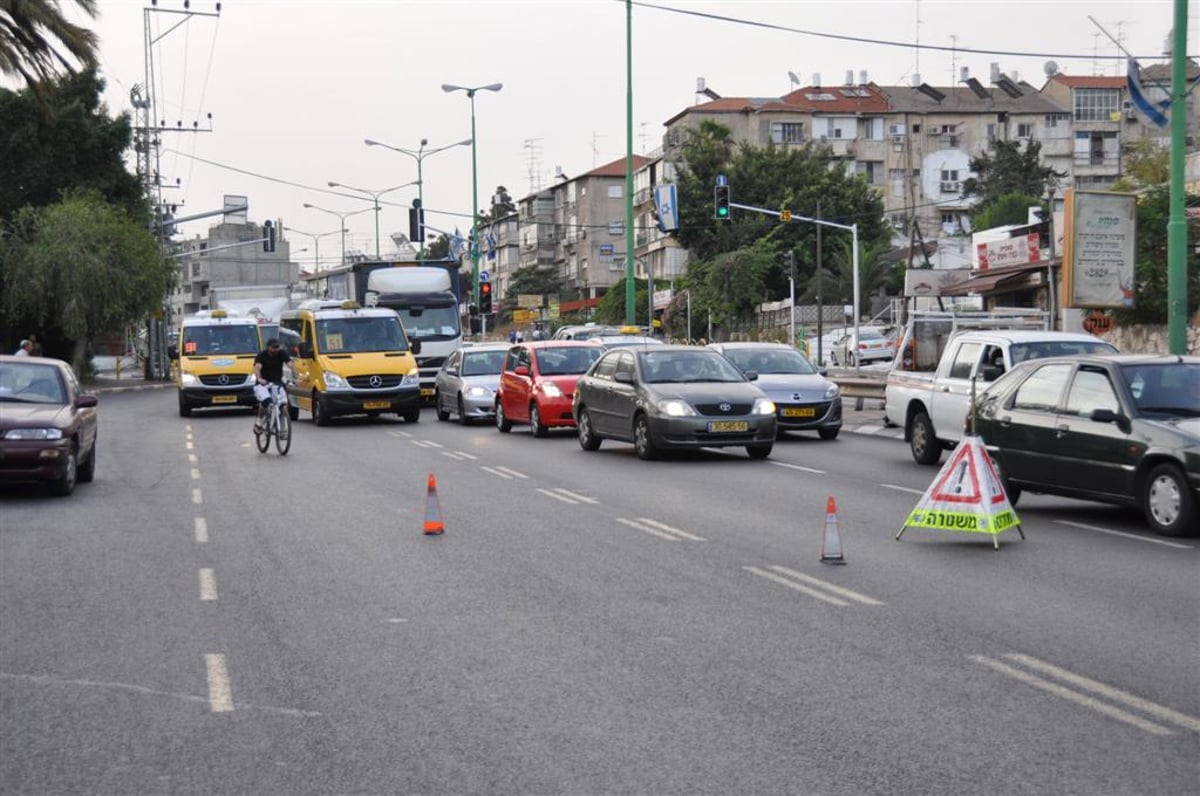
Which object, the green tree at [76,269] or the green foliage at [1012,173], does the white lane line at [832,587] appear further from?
the green foliage at [1012,173]

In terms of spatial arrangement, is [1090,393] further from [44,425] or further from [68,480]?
[68,480]

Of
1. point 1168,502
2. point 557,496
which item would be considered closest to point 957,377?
point 557,496

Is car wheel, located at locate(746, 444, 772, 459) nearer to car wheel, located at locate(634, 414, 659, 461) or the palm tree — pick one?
car wheel, located at locate(634, 414, 659, 461)

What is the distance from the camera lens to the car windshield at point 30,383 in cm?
1834

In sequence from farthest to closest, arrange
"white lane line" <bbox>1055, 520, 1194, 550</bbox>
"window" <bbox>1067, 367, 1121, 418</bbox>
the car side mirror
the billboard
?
the billboard < "window" <bbox>1067, 367, 1121, 418</bbox> < the car side mirror < "white lane line" <bbox>1055, 520, 1194, 550</bbox>

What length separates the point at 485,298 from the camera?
54.9 metres

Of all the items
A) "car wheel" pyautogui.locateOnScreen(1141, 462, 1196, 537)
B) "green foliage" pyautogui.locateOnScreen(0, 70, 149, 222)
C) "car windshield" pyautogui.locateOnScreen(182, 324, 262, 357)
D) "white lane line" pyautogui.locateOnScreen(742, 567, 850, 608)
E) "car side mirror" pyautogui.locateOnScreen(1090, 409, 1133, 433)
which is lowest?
"white lane line" pyautogui.locateOnScreen(742, 567, 850, 608)

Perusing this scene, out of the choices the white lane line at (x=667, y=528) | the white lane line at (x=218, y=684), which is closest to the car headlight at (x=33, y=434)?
the white lane line at (x=667, y=528)

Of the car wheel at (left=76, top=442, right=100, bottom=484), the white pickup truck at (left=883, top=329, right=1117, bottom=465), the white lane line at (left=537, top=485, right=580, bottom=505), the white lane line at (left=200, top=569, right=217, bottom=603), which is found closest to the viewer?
the white lane line at (left=200, top=569, right=217, bottom=603)

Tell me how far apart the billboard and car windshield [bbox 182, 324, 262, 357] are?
59.1ft

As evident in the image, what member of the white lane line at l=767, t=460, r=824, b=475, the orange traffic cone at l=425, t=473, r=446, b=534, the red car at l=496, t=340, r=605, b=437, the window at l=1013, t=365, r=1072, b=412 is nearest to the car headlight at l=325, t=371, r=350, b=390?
the red car at l=496, t=340, r=605, b=437

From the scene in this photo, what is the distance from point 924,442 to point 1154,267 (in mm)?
19633

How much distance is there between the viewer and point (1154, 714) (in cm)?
695

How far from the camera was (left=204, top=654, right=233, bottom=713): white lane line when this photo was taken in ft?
23.9
